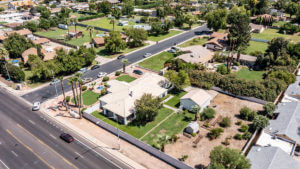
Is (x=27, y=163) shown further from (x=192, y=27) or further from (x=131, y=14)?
(x=131, y=14)

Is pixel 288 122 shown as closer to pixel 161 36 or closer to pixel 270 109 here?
pixel 270 109

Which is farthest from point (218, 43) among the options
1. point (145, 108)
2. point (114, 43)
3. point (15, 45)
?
point (15, 45)

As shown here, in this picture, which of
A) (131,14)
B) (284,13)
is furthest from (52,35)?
(284,13)

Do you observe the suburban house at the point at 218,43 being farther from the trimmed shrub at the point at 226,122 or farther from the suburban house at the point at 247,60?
the trimmed shrub at the point at 226,122

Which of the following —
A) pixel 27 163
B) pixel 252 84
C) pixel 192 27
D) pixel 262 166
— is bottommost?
pixel 27 163

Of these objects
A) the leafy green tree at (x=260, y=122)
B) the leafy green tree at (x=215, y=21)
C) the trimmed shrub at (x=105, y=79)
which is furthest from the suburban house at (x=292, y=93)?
the leafy green tree at (x=215, y=21)

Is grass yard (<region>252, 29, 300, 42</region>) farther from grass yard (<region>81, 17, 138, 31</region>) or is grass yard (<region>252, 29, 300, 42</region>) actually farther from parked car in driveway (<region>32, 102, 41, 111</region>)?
parked car in driveway (<region>32, 102, 41, 111</region>)

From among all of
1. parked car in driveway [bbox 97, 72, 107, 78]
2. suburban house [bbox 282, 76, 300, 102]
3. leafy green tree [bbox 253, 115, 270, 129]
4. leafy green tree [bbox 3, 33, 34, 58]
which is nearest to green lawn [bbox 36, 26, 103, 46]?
leafy green tree [bbox 3, 33, 34, 58]
